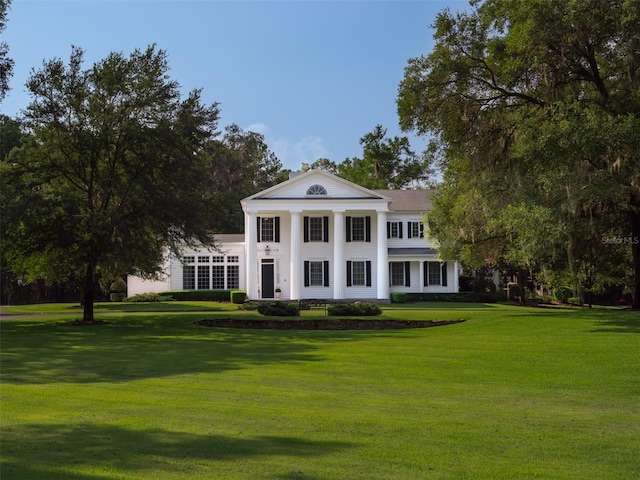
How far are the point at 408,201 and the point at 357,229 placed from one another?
506 cm

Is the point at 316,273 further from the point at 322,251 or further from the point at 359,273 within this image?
the point at 359,273

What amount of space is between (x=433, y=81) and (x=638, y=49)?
6.70 m

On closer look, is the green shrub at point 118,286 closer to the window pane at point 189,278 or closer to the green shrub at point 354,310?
the window pane at point 189,278

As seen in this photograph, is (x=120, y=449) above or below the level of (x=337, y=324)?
below

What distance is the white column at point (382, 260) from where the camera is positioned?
41250 millimetres

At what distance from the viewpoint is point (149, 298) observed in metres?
42.4

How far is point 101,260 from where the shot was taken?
2575 cm

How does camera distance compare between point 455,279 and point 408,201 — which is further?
point 408,201

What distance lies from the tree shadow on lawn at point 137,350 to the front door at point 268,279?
16.9 metres

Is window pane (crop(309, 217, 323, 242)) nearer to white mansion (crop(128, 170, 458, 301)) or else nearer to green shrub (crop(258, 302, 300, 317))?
white mansion (crop(128, 170, 458, 301))

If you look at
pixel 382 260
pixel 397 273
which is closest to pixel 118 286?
pixel 382 260

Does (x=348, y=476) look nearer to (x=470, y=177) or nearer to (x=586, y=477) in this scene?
(x=586, y=477)

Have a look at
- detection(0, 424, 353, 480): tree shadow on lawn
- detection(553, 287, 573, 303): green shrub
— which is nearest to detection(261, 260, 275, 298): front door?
detection(553, 287, 573, 303): green shrub

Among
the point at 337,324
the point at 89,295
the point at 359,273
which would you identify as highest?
the point at 359,273
